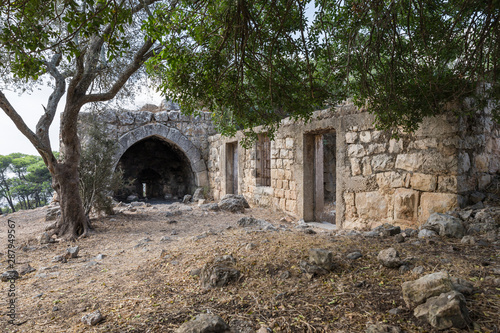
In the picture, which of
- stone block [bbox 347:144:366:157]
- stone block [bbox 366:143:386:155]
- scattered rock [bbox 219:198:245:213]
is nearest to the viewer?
stone block [bbox 366:143:386:155]

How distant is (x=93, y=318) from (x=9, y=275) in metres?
2.13

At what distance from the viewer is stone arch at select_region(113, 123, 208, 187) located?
10.5m

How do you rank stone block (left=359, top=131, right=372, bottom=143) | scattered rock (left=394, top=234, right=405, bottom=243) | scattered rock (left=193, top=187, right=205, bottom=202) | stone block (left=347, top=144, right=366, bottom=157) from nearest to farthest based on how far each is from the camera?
scattered rock (left=394, top=234, right=405, bottom=243) → stone block (left=359, top=131, right=372, bottom=143) → stone block (left=347, top=144, right=366, bottom=157) → scattered rock (left=193, top=187, right=205, bottom=202)

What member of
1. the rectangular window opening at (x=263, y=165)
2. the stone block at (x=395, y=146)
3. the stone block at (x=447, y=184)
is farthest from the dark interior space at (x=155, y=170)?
the stone block at (x=447, y=184)

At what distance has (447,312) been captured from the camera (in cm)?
148

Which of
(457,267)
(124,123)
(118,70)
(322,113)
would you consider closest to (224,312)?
(457,267)

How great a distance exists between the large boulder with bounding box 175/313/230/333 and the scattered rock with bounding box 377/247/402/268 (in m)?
1.28

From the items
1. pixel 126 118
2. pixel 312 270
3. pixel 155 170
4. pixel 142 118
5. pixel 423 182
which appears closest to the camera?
pixel 312 270

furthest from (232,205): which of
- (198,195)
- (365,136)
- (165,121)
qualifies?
(165,121)

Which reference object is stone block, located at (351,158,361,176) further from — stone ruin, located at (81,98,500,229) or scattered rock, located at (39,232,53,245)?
scattered rock, located at (39,232,53,245)

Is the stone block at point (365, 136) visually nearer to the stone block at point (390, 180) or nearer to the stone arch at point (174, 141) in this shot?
the stone block at point (390, 180)

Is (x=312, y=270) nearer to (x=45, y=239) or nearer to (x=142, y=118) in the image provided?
(x=45, y=239)

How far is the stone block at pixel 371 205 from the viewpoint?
14.6 feet

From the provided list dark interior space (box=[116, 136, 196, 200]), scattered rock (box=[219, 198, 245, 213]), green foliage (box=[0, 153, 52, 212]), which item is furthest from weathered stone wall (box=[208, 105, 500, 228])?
green foliage (box=[0, 153, 52, 212])
